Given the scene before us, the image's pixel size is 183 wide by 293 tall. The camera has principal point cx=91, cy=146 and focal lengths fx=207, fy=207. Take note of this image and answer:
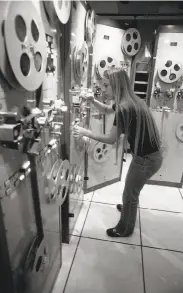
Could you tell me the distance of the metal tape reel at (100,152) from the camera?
2.85 m

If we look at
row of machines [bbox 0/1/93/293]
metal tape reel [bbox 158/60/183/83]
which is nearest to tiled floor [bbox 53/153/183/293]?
row of machines [bbox 0/1/93/293]

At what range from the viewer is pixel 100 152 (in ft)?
9.62

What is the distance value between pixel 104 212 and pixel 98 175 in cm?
59

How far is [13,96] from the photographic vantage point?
0.92 m

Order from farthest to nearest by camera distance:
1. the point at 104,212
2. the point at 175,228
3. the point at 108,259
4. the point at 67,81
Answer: the point at 104,212 → the point at 175,228 → the point at 108,259 → the point at 67,81

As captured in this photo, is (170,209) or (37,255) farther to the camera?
(170,209)

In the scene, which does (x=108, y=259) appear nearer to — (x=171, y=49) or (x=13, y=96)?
(x=13, y=96)

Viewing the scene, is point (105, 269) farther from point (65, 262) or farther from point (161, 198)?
point (161, 198)

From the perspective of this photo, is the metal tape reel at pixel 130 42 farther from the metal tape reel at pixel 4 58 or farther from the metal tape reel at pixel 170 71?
the metal tape reel at pixel 4 58

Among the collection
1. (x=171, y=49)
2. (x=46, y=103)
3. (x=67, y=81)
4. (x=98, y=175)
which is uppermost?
(x=171, y=49)

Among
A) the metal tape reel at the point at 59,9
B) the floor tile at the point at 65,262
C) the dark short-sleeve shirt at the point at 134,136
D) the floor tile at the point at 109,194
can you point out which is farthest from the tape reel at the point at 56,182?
the floor tile at the point at 109,194

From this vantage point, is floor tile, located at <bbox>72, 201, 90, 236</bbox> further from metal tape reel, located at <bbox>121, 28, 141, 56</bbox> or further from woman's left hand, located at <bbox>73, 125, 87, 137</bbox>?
metal tape reel, located at <bbox>121, 28, 141, 56</bbox>

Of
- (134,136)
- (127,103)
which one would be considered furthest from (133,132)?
(127,103)

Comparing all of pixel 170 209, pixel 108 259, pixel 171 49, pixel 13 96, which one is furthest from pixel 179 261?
pixel 171 49
